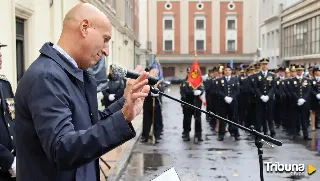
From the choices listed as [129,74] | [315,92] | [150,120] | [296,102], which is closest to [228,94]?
[296,102]

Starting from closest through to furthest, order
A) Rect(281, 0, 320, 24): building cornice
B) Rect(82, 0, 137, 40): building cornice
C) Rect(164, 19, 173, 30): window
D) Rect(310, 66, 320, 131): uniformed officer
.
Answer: Rect(310, 66, 320, 131): uniformed officer < Rect(82, 0, 137, 40): building cornice < Rect(281, 0, 320, 24): building cornice < Rect(164, 19, 173, 30): window

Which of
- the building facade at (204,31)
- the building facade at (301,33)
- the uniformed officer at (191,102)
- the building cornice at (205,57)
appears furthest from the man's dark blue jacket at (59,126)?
the building cornice at (205,57)

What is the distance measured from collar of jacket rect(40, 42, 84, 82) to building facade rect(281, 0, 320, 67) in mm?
31462

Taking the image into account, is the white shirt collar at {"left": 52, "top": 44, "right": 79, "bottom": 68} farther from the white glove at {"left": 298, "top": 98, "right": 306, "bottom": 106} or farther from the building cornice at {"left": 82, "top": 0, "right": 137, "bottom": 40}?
the building cornice at {"left": 82, "top": 0, "right": 137, "bottom": 40}

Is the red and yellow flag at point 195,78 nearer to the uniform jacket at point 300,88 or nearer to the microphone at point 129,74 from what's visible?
the uniform jacket at point 300,88

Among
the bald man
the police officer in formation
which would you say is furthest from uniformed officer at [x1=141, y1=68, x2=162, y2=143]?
the bald man

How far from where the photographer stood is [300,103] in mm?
13195

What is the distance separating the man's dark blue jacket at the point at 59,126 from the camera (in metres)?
2.04

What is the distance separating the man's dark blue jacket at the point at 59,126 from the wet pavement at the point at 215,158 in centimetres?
587

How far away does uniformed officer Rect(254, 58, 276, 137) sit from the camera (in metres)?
13.1

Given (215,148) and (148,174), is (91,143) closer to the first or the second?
(148,174)

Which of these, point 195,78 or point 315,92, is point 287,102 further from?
point 195,78

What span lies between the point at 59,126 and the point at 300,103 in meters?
12.0

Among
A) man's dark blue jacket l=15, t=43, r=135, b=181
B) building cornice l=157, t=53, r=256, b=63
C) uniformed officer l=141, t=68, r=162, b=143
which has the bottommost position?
uniformed officer l=141, t=68, r=162, b=143
